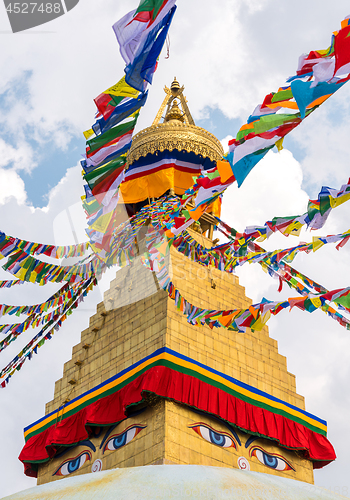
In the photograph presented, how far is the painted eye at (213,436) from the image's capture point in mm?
11109

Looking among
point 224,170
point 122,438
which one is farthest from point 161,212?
point 224,170

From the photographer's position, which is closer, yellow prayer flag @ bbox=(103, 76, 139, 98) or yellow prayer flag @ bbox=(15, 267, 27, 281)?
yellow prayer flag @ bbox=(103, 76, 139, 98)

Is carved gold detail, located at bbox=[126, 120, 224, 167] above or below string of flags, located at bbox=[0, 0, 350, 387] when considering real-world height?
above

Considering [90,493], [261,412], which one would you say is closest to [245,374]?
[261,412]

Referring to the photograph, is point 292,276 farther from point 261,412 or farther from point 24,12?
point 24,12

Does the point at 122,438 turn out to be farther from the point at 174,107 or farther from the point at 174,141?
the point at 174,107

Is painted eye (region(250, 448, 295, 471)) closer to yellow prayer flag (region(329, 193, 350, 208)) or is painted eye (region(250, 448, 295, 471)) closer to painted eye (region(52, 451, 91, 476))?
painted eye (region(52, 451, 91, 476))

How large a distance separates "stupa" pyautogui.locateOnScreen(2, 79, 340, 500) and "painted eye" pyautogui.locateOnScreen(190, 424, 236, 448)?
0.02 metres

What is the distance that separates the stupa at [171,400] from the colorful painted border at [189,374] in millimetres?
22

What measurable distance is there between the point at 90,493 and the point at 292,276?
6114 millimetres

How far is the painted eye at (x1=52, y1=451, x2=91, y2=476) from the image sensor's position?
1175cm

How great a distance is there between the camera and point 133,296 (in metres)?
13.6

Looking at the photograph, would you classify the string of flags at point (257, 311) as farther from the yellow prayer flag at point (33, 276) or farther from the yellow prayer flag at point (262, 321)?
the yellow prayer flag at point (33, 276)

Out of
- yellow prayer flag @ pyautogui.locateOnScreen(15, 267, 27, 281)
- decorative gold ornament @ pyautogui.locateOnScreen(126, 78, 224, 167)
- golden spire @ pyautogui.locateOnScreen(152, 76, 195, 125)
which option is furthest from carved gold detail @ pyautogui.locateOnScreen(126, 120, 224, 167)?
yellow prayer flag @ pyautogui.locateOnScreen(15, 267, 27, 281)
